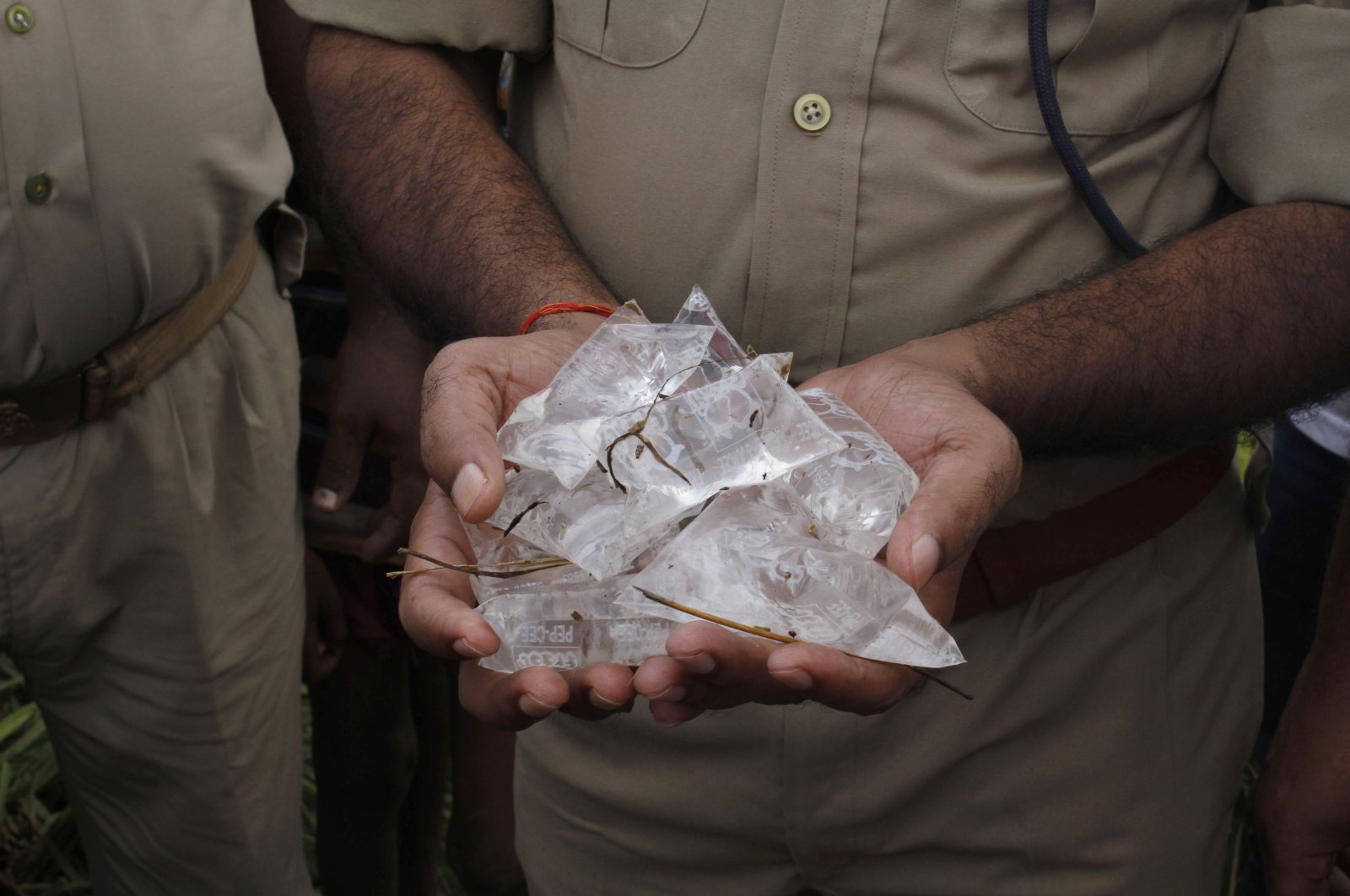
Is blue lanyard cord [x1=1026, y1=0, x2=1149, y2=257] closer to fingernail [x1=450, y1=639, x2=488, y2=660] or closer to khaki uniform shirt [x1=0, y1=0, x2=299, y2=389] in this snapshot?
fingernail [x1=450, y1=639, x2=488, y2=660]

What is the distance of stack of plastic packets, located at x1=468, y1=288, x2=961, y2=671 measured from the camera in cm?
103

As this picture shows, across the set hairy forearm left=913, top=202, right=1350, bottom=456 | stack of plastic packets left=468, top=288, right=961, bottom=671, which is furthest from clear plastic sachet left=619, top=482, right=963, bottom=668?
hairy forearm left=913, top=202, right=1350, bottom=456

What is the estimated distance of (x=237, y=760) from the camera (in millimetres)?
1950

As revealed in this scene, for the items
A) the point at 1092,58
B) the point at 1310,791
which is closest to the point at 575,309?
the point at 1092,58

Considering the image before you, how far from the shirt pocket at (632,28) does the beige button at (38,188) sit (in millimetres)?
702

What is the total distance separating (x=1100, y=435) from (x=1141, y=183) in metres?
0.29

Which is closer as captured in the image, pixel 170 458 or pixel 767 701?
pixel 767 701

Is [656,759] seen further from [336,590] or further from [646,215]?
[336,590]

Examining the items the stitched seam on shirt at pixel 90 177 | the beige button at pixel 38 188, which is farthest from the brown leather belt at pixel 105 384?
the beige button at pixel 38 188

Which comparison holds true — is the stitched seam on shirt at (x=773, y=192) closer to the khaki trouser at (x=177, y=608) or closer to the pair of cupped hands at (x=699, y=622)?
the pair of cupped hands at (x=699, y=622)

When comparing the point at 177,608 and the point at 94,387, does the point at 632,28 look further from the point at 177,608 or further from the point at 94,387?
the point at 177,608

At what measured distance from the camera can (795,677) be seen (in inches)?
36.2

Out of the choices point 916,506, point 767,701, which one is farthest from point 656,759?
point 916,506

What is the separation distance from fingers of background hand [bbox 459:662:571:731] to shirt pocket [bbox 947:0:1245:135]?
2.39 feet
